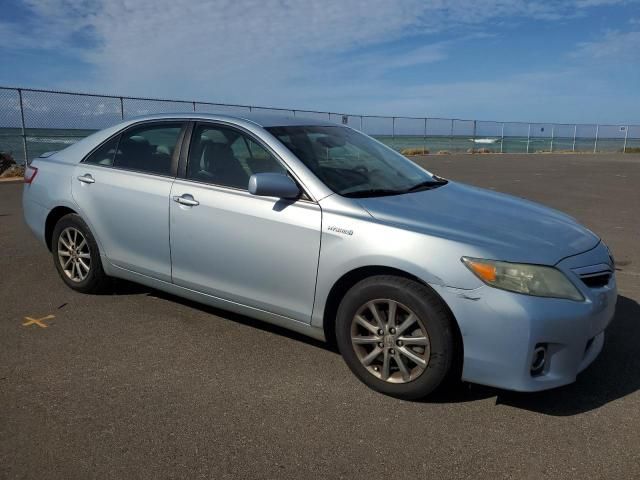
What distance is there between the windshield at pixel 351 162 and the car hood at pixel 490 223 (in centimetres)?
19

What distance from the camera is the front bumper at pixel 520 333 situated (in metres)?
2.81

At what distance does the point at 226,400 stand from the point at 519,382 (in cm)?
155

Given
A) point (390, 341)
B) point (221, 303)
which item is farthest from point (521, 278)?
point (221, 303)

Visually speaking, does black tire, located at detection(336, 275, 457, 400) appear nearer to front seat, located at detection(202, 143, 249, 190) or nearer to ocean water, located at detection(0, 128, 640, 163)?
front seat, located at detection(202, 143, 249, 190)

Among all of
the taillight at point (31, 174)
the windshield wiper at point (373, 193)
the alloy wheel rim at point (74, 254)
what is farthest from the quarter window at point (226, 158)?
the taillight at point (31, 174)

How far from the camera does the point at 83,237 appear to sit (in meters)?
4.71

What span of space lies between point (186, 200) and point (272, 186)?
2.71 ft

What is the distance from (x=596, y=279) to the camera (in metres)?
3.16

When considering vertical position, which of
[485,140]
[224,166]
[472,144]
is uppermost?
[224,166]

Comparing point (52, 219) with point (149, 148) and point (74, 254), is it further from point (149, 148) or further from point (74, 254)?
point (149, 148)

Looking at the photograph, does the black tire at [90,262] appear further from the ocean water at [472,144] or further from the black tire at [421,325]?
the ocean water at [472,144]

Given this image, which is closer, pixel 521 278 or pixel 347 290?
pixel 521 278

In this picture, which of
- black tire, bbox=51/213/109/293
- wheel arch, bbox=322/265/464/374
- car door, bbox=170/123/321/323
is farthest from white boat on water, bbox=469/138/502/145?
wheel arch, bbox=322/265/464/374

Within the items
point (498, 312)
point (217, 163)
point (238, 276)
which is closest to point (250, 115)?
point (217, 163)
